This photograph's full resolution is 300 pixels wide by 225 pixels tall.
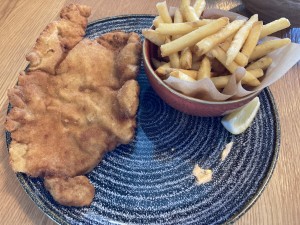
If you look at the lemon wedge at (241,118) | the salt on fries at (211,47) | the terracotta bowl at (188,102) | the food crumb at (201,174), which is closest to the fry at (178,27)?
the salt on fries at (211,47)

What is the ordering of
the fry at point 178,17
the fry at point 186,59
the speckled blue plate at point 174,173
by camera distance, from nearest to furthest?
the speckled blue plate at point 174,173 → the fry at point 186,59 → the fry at point 178,17

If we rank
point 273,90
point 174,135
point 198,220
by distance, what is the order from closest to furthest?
point 198,220
point 174,135
point 273,90

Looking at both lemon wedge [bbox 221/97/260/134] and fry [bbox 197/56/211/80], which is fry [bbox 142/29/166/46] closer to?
fry [bbox 197/56/211/80]

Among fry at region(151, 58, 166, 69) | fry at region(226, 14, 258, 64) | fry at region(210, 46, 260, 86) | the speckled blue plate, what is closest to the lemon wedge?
the speckled blue plate

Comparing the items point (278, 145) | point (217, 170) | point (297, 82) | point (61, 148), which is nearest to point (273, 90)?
point (297, 82)

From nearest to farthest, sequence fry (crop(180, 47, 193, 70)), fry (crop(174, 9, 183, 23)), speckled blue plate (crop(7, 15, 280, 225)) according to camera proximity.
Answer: speckled blue plate (crop(7, 15, 280, 225))
fry (crop(180, 47, 193, 70))
fry (crop(174, 9, 183, 23))

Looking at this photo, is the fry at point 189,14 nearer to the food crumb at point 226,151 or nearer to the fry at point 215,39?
the fry at point 215,39

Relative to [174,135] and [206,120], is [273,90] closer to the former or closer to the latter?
[206,120]
